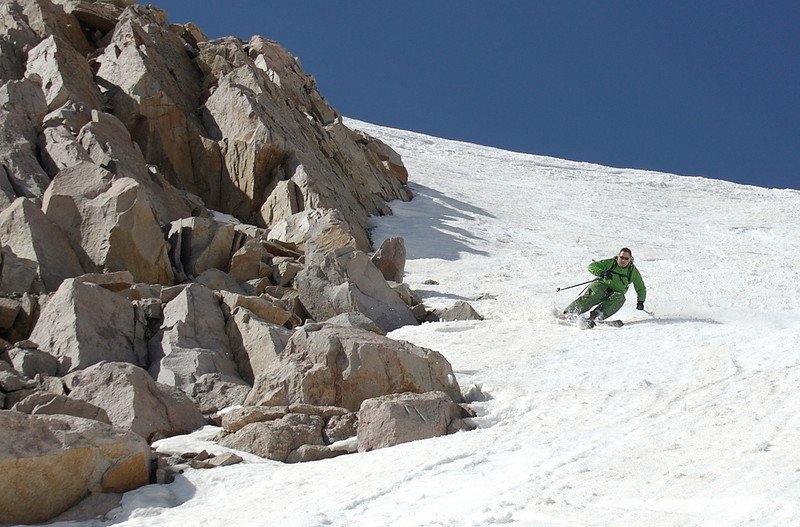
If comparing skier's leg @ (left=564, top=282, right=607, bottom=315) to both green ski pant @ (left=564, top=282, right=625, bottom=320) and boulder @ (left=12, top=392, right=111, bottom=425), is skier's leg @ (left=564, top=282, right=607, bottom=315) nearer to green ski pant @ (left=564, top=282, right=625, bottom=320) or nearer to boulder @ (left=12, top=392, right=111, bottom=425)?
green ski pant @ (left=564, top=282, right=625, bottom=320)

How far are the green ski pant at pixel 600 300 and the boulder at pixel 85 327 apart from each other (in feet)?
24.5

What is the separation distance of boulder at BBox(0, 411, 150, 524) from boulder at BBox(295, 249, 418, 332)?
7.59 m

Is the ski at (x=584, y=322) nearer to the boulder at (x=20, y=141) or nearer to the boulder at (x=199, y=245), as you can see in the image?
the boulder at (x=199, y=245)

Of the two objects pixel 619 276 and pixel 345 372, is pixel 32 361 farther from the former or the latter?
pixel 619 276

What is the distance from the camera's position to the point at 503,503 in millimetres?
6375

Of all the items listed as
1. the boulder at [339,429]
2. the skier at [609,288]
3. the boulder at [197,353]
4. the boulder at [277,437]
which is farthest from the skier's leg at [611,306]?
the boulder at [277,437]

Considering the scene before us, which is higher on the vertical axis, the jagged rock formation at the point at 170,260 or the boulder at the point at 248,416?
the jagged rock formation at the point at 170,260

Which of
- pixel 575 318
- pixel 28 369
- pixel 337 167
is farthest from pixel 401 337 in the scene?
pixel 337 167

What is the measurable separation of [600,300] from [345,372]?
20.9 ft

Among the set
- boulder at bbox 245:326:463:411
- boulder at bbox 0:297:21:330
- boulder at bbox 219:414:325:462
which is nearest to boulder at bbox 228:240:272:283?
boulder at bbox 0:297:21:330

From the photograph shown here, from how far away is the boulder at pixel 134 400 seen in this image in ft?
30.7

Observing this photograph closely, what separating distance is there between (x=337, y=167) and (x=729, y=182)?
90.1ft

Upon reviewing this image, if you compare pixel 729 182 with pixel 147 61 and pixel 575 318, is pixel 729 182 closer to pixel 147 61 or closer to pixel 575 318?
pixel 147 61

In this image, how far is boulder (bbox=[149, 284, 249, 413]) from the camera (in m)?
11.1
